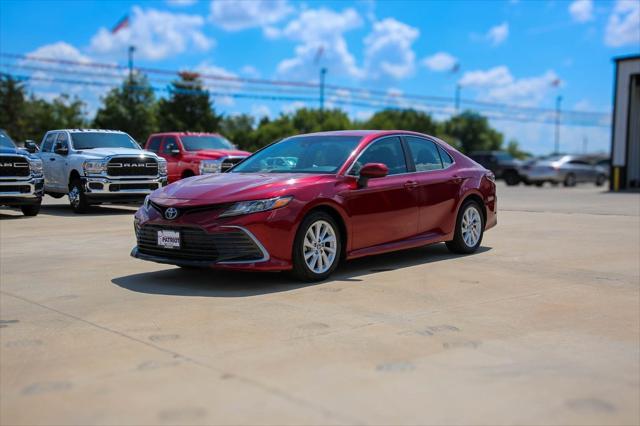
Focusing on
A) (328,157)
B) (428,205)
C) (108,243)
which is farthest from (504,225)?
(108,243)

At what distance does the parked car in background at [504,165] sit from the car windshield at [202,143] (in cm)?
1976

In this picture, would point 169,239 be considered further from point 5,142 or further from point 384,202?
point 5,142

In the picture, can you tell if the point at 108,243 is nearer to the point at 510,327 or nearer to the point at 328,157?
the point at 328,157

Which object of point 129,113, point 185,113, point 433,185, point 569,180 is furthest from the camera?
point 185,113

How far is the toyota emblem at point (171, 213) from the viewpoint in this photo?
22.8ft

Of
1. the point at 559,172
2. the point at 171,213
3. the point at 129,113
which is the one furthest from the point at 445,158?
the point at 129,113

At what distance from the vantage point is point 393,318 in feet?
18.7

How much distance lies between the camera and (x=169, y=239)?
22.9 ft

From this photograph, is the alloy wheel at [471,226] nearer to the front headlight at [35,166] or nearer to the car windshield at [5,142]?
the front headlight at [35,166]

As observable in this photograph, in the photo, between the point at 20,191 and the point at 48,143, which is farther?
the point at 48,143

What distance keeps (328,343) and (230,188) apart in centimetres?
248

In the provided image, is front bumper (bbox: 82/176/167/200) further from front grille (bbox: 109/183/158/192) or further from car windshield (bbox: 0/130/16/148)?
car windshield (bbox: 0/130/16/148)

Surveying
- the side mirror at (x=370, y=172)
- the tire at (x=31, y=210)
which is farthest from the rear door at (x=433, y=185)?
the tire at (x=31, y=210)

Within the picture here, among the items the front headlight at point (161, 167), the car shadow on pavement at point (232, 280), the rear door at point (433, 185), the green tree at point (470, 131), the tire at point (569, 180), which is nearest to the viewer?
the car shadow on pavement at point (232, 280)
